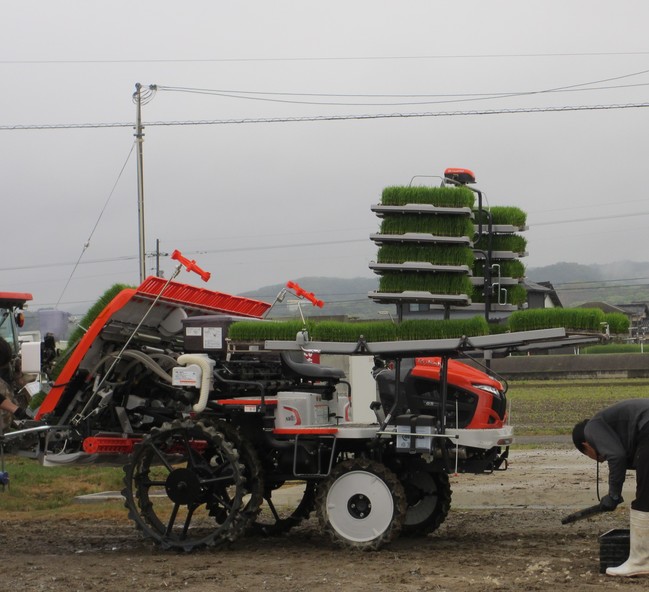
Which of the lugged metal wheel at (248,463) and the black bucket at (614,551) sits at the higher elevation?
the lugged metal wheel at (248,463)

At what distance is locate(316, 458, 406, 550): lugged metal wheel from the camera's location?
10.2 meters

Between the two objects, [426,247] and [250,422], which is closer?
[426,247]

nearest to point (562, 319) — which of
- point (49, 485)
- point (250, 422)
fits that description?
point (250, 422)

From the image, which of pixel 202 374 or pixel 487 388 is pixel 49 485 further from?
pixel 487 388

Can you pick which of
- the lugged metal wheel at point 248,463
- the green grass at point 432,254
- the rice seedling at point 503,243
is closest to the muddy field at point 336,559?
the lugged metal wheel at point 248,463

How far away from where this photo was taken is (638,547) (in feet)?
28.8

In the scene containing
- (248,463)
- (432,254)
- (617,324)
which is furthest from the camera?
(248,463)

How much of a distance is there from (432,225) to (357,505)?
271cm

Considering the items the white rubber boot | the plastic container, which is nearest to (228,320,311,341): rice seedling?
the plastic container

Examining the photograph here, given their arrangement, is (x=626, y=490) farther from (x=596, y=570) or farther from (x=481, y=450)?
(x=596, y=570)

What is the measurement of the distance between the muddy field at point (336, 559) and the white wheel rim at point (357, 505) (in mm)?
213

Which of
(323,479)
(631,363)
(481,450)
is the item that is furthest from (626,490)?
(631,363)

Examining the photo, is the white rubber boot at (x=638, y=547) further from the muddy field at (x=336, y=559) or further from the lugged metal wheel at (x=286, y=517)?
the lugged metal wheel at (x=286, y=517)

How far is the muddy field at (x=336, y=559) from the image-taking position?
8.86 meters
